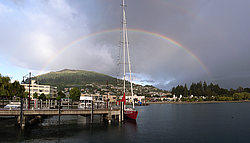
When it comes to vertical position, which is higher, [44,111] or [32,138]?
[44,111]

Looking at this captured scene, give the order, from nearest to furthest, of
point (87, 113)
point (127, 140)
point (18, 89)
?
1. point (127, 140)
2. point (87, 113)
3. point (18, 89)

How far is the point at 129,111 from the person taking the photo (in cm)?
6838

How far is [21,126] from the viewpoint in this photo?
49312mm

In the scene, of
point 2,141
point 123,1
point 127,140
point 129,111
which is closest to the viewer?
point 2,141

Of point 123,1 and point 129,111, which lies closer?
point 129,111

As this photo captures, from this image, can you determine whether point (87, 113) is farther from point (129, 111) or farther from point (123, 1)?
point (123, 1)

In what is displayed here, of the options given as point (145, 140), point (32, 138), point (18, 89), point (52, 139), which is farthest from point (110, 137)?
point (18, 89)

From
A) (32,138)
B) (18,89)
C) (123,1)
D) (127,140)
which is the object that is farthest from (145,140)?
(18,89)

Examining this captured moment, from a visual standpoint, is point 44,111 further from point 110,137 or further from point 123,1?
point 123,1

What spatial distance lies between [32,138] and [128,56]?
4251 centimetres

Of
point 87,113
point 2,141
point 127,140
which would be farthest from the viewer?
point 87,113

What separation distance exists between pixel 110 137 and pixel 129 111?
25.3 meters

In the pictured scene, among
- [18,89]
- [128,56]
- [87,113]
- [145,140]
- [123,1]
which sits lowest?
[145,140]

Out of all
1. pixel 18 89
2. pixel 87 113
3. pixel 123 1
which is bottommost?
pixel 87 113
